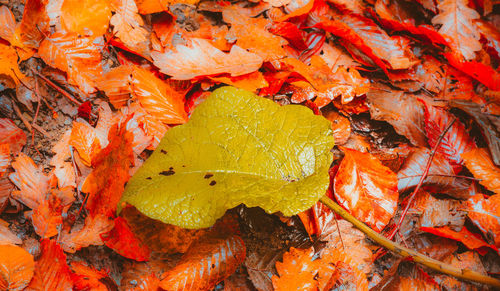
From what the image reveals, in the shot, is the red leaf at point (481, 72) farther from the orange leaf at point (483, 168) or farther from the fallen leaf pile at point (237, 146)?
the orange leaf at point (483, 168)

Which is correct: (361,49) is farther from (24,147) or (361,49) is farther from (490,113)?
(24,147)

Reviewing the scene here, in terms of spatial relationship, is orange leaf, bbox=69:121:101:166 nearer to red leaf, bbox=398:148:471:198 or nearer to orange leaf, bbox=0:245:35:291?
orange leaf, bbox=0:245:35:291

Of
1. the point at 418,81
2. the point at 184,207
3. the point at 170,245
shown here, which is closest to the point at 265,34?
the point at 418,81

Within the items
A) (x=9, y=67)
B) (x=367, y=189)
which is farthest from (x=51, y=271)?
(x=367, y=189)

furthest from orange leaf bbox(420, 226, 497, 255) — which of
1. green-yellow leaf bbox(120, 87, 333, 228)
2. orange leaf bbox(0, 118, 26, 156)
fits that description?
orange leaf bbox(0, 118, 26, 156)

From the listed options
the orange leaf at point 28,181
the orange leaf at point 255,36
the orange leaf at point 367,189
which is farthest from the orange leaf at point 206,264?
the orange leaf at point 255,36

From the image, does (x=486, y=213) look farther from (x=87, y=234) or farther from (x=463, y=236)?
(x=87, y=234)
